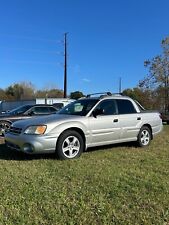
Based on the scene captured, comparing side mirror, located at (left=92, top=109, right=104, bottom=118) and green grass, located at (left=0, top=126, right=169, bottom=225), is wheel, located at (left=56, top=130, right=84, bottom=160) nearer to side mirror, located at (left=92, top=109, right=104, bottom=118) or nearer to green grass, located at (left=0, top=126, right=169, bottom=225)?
green grass, located at (left=0, top=126, right=169, bottom=225)

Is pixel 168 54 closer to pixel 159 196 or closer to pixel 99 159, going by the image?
pixel 99 159

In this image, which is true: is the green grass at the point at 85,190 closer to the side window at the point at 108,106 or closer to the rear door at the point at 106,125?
the rear door at the point at 106,125

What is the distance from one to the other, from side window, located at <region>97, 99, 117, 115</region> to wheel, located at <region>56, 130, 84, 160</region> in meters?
1.18

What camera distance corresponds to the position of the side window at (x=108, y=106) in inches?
339

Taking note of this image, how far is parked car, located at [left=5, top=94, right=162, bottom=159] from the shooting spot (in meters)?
7.35

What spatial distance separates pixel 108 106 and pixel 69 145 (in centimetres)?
183

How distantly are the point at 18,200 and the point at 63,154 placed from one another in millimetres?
2921

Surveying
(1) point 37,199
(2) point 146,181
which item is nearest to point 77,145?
(2) point 146,181

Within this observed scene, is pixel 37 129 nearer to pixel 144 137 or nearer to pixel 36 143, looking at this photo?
pixel 36 143

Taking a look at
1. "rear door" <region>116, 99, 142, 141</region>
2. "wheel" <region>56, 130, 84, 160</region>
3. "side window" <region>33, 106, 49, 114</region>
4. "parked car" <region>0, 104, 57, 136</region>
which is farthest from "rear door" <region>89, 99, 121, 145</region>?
"side window" <region>33, 106, 49, 114</region>

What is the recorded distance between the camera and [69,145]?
24.9 feet

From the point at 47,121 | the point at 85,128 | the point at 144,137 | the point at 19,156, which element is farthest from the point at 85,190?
the point at 144,137

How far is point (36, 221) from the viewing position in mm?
3898

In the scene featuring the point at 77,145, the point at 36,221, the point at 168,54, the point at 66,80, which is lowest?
the point at 36,221
